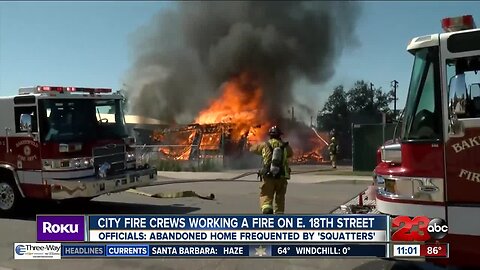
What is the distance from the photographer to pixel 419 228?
13.4 ft

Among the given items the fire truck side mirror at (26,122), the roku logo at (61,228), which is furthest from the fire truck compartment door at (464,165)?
the fire truck side mirror at (26,122)

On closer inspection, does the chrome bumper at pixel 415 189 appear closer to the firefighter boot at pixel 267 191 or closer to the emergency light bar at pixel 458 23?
the emergency light bar at pixel 458 23

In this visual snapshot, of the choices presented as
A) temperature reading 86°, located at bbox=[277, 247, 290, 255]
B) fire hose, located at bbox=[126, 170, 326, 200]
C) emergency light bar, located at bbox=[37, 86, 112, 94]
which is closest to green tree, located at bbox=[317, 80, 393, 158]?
fire hose, located at bbox=[126, 170, 326, 200]

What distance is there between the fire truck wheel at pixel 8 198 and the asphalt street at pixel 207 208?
0.23m

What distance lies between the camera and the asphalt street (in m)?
5.65

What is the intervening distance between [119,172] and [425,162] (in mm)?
6194

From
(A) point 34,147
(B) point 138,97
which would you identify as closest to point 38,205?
(A) point 34,147

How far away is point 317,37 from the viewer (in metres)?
34.4

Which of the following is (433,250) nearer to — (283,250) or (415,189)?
(415,189)

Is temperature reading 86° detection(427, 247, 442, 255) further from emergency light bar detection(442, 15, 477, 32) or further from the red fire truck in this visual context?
emergency light bar detection(442, 15, 477, 32)

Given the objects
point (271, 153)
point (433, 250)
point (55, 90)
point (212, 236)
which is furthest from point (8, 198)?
point (433, 250)

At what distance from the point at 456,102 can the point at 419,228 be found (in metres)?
1.10

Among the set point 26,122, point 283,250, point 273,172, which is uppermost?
point 26,122

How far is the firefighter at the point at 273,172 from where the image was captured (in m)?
6.55
